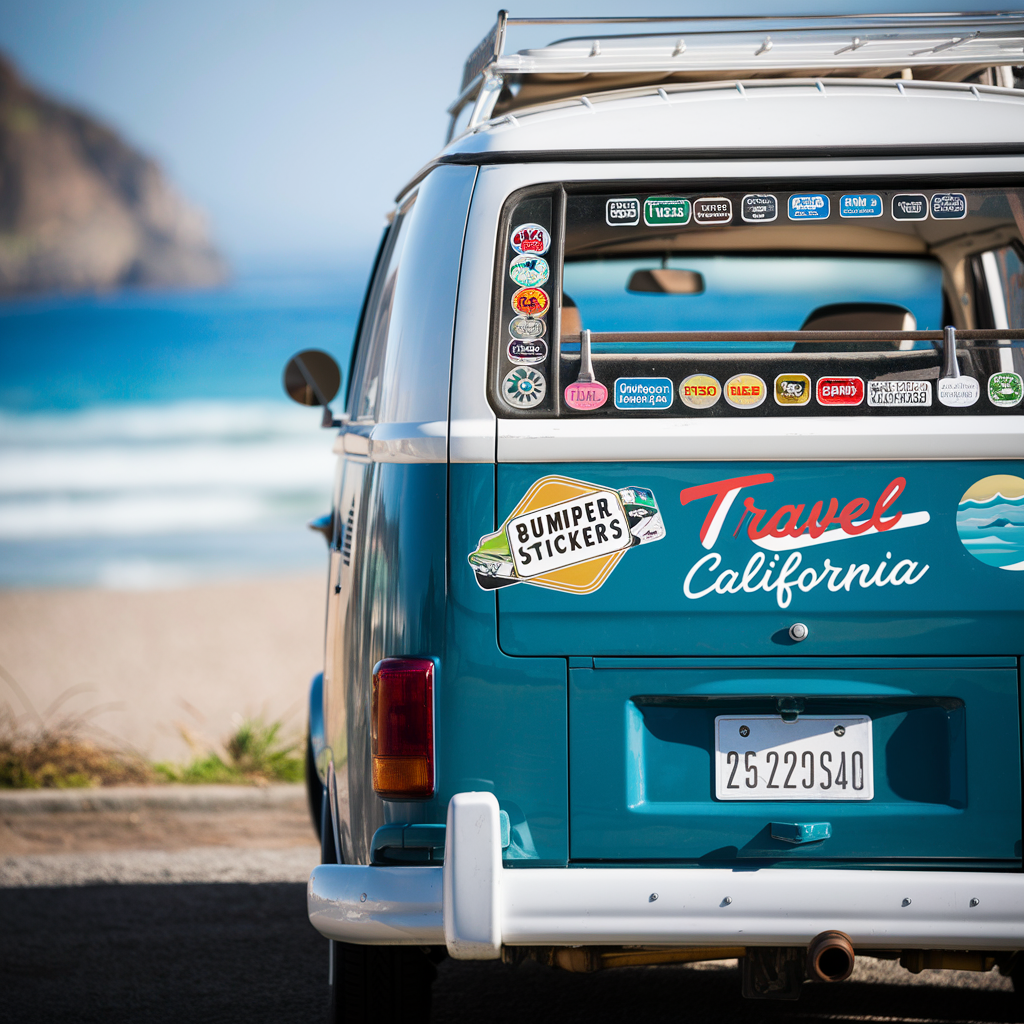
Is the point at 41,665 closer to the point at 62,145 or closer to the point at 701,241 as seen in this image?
the point at 701,241

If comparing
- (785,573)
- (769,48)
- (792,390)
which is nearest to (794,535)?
(785,573)

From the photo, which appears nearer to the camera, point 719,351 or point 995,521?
point 995,521

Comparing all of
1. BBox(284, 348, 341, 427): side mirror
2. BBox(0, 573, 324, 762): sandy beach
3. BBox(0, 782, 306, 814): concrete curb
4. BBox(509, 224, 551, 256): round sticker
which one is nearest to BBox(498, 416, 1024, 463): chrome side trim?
BBox(509, 224, 551, 256): round sticker

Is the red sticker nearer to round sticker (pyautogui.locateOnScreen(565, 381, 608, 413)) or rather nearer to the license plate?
round sticker (pyautogui.locateOnScreen(565, 381, 608, 413))

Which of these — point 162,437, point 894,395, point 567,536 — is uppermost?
point 162,437

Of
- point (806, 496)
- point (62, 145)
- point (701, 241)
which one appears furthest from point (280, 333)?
point (806, 496)

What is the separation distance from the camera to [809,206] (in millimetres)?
2760

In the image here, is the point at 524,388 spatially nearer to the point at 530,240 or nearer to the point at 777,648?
the point at 530,240

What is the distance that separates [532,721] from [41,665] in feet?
27.0

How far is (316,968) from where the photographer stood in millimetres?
4094

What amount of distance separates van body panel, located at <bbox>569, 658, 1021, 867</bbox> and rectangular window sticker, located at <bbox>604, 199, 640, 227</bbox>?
111cm

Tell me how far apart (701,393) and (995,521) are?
75 centimetres

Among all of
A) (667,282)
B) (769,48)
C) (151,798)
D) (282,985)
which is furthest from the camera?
(151,798)

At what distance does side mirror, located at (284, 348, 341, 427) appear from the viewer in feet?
13.5
